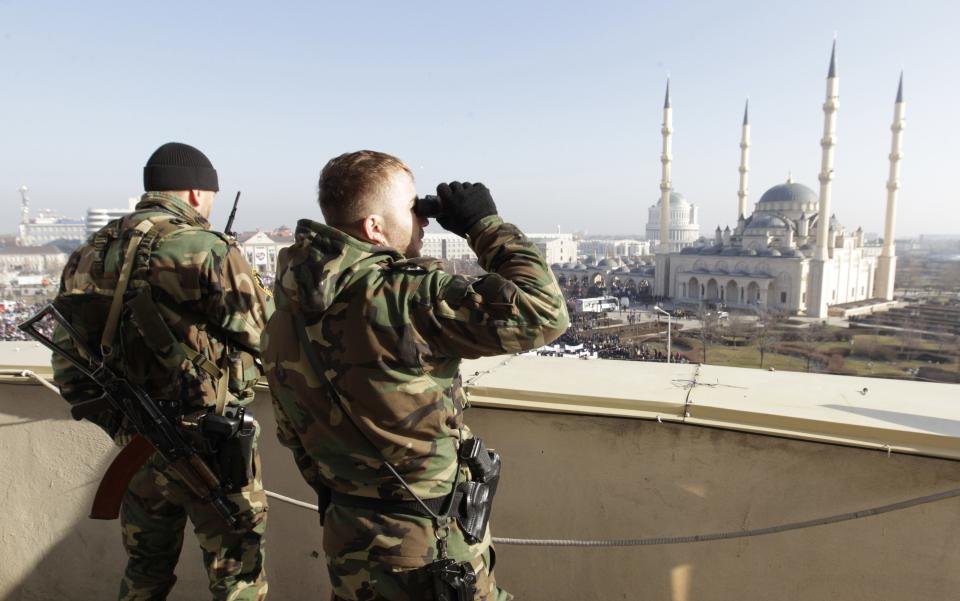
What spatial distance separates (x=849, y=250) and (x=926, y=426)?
44.4m

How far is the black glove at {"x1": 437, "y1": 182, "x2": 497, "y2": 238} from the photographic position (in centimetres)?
102

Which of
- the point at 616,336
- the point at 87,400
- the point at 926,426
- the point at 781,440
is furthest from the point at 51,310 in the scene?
the point at 616,336

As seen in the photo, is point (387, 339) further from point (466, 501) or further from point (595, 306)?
point (595, 306)

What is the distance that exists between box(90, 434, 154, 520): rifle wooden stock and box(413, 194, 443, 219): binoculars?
0.94 m

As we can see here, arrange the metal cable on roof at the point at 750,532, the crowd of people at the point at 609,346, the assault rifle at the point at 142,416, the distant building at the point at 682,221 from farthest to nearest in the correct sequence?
the distant building at the point at 682,221 < the crowd of people at the point at 609,346 < the assault rifle at the point at 142,416 < the metal cable on roof at the point at 750,532

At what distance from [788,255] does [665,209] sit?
8.65m

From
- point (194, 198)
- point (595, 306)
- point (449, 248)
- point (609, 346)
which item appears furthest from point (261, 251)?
point (595, 306)

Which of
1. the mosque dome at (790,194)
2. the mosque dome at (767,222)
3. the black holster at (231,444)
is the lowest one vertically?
the black holster at (231,444)

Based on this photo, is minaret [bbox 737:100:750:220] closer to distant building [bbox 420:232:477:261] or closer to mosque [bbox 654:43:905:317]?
mosque [bbox 654:43:905:317]

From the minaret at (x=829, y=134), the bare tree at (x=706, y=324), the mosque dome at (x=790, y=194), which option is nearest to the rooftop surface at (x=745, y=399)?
the bare tree at (x=706, y=324)

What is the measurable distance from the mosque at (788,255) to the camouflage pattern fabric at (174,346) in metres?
38.0

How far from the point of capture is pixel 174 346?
1321 mm

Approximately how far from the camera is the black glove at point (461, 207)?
1.02 metres

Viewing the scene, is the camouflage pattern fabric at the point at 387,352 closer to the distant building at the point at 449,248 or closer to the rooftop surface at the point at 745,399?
the distant building at the point at 449,248
